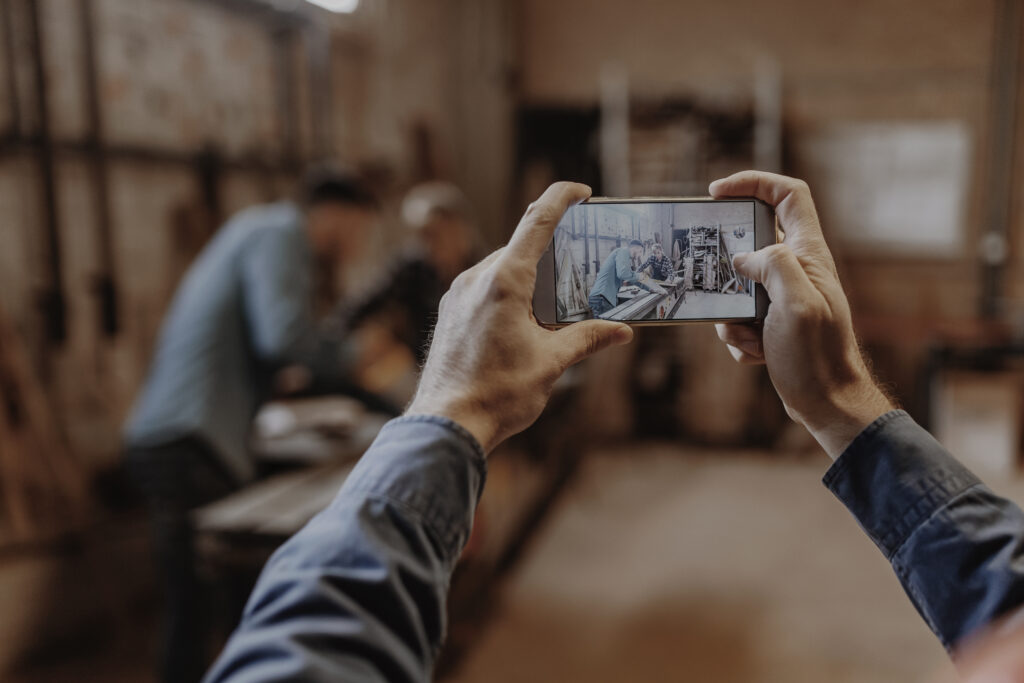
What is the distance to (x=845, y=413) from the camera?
2.49 feet

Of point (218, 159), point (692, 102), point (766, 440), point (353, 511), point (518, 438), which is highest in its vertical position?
point (692, 102)

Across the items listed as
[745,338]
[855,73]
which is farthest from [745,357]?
[855,73]

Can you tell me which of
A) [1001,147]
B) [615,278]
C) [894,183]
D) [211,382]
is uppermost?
[1001,147]

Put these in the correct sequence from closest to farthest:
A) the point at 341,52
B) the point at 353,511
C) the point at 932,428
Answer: the point at 353,511, the point at 341,52, the point at 932,428

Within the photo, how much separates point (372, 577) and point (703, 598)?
2889mm

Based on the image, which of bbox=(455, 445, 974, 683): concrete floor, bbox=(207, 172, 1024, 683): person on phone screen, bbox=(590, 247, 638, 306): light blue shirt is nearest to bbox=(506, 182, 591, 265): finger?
bbox=(207, 172, 1024, 683): person on phone screen

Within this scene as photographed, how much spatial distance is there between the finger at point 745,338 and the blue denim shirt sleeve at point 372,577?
396 millimetres

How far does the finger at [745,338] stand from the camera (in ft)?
2.88

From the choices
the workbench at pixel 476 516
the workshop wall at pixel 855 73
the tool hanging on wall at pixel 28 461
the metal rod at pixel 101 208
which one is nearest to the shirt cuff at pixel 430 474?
the workbench at pixel 476 516

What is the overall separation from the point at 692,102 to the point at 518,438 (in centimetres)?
319

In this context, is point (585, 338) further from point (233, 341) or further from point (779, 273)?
point (233, 341)

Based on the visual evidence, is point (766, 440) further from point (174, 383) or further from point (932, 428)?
point (174, 383)

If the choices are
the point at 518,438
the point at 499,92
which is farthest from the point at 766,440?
the point at 499,92

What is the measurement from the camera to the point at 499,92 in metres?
6.02
